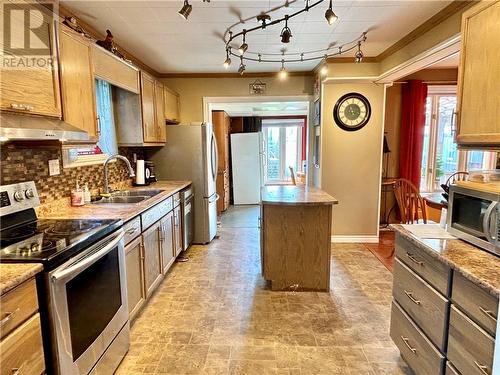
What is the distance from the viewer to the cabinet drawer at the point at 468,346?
1.18 meters

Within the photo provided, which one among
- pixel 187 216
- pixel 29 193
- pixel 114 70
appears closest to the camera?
pixel 29 193

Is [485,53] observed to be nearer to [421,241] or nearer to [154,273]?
[421,241]

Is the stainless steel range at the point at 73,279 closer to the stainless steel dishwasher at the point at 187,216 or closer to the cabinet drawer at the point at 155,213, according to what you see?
the cabinet drawer at the point at 155,213

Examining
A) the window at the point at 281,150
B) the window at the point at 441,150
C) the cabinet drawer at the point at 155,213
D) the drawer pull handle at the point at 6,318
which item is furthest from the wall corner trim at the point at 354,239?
the window at the point at 281,150

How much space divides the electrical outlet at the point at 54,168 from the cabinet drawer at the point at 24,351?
52.1 inches

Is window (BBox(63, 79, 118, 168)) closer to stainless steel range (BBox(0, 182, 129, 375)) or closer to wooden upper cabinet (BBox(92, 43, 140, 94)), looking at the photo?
wooden upper cabinet (BBox(92, 43, 140, 94))

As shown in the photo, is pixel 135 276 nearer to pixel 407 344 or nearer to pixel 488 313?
pixel 407 344

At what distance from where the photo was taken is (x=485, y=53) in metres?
1.65

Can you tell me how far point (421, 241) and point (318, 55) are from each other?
2.81m

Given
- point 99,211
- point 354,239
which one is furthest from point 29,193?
Answer: point 354,239

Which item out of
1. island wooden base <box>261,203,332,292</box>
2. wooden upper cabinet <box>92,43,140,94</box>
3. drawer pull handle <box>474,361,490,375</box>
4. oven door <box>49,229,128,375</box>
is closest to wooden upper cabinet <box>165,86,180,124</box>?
wooden upper cabinet <box>92,43,140,94</box>

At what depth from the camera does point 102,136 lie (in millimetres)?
3029

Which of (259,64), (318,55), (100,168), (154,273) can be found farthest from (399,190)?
(100,168)

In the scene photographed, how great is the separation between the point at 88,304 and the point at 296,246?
179 centimetres
